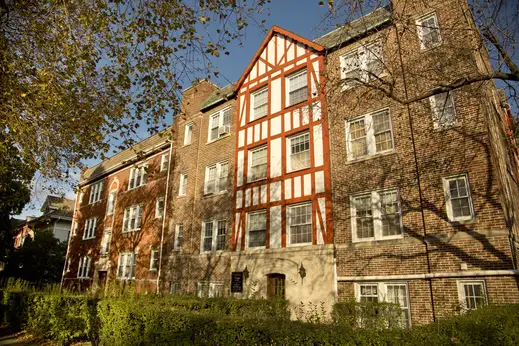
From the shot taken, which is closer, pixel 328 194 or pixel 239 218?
pixel 328 194

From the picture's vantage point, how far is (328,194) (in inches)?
623

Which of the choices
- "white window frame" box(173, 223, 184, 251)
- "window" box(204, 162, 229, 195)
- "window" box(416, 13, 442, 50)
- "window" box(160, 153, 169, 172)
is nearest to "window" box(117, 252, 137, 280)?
"white window frame" box(173, 223, 184, 251)

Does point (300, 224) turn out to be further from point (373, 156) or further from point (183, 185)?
point (183, 185)

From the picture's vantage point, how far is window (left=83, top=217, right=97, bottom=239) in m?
32.6

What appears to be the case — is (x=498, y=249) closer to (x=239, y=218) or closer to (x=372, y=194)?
(x=372, y=194)

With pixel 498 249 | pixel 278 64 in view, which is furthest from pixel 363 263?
pixel 278 64

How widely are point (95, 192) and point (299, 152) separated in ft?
81.0

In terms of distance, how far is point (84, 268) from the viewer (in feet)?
105

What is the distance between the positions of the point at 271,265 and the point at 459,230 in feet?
26.8

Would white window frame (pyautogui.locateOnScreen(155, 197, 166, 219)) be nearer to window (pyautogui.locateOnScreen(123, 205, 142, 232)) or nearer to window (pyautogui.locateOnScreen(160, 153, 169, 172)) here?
window (pyautogui.locateOnScreen(160, 153, 169, 172))

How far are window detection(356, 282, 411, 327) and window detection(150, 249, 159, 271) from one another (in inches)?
568

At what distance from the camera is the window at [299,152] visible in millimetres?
17484

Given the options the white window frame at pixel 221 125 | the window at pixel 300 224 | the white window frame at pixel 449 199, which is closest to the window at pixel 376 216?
the white window frame at pixel 449 199

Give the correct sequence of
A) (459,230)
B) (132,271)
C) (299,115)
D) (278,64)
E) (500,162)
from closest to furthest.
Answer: (459,230) → (500,162) → (299,115) → (278,64) → (132,271)
